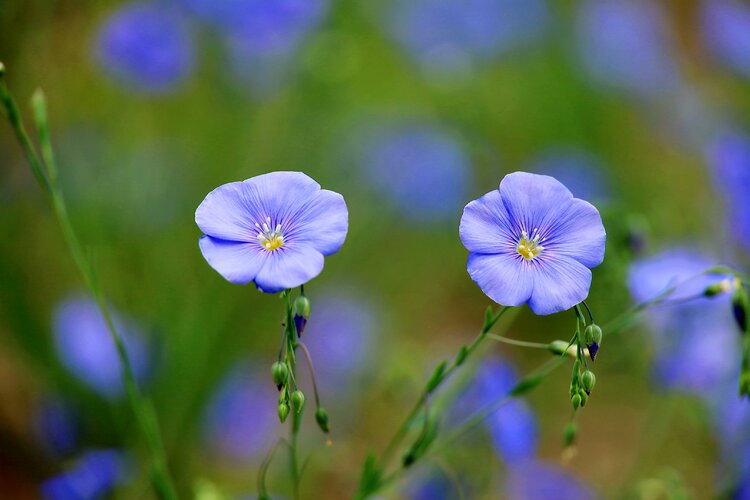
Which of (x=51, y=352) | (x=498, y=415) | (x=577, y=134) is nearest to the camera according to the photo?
(x=498, y=415)

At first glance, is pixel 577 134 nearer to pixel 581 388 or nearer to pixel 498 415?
pixel 498 415

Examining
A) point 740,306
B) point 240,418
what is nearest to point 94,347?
point 240,418

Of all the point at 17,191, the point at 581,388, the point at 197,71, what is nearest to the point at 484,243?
the point at 581,388

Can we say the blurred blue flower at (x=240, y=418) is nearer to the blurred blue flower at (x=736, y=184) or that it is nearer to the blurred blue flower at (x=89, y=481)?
the blurred blue flower at (x=89, y=481)

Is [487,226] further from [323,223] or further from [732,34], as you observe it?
[732,34]

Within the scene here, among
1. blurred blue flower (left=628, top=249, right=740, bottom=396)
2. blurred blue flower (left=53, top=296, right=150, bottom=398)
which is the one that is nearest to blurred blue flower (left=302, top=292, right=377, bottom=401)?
blurred blue flower (left=53, top=296, right=150, bottom=398)

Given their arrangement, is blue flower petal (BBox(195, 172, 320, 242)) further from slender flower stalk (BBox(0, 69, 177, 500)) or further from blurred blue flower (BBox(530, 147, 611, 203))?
blurred blue flower (BBox(530, 147, 611, 203))
